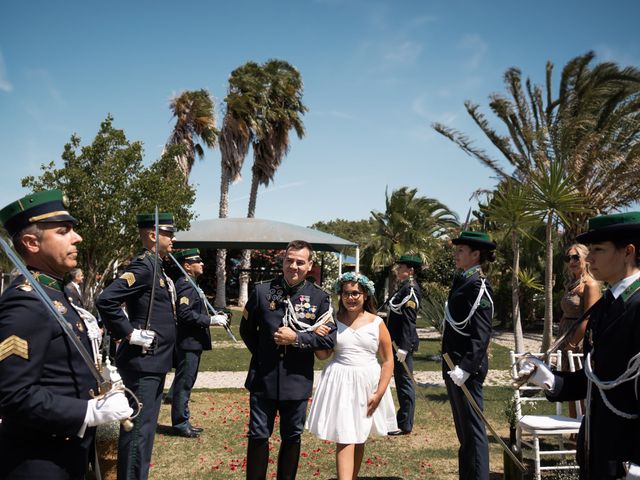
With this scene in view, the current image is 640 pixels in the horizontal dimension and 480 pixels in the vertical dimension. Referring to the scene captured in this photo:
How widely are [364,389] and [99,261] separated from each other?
13882mm

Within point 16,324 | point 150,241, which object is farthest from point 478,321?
point 16,324

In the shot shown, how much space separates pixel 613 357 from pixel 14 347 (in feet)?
8.90

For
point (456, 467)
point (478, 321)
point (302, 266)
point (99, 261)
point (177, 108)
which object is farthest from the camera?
point (177, 108)

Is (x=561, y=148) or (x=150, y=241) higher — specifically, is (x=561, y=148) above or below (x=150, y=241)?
above

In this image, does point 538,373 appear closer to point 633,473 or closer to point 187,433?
point 633,473

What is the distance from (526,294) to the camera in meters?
22.9

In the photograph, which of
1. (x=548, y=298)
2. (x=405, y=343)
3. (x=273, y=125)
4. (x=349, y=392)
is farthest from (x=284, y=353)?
(x=273, y=125)

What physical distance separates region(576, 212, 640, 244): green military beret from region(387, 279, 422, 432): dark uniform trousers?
4.53 metres

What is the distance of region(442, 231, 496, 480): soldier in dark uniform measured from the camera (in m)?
4.69

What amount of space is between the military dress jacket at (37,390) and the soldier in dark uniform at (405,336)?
4.99 m

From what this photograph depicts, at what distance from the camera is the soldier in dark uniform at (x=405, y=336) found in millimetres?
7102

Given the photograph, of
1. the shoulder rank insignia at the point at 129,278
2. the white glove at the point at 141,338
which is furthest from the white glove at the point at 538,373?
the shoulder rank insignia at the point at 129,278

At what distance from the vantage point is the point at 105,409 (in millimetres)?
2447

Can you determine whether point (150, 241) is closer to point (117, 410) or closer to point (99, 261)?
point (117, 410)
